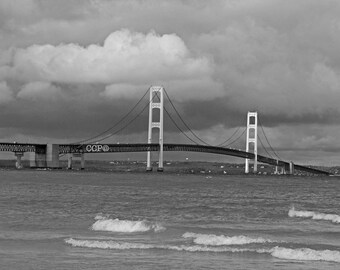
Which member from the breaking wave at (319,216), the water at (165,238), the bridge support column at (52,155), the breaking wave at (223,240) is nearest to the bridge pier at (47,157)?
the bridge support column at (52,155)

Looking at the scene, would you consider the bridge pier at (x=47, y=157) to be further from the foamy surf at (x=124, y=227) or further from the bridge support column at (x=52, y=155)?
the foamy surf at (x=124, y=227)

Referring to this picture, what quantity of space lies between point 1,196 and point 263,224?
85.3ft

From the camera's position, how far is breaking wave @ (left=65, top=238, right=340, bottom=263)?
23.1m

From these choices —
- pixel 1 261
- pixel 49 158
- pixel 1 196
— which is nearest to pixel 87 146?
pixel 49 158

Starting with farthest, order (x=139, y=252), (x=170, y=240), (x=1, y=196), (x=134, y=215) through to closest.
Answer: (x=1, y=196) → (x=134, y=215) → (x=170, y=240) → (x=139, y=252)

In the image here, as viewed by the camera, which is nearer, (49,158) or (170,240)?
(170,240)

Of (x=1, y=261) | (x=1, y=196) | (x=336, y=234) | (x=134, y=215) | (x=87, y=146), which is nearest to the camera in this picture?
(x=1, y=261)

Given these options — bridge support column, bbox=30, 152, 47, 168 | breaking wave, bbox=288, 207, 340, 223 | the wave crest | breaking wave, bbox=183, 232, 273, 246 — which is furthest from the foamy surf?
bridge support column, bbox=30, 152, 47, 168

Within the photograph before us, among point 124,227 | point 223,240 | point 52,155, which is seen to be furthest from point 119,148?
point 223,240

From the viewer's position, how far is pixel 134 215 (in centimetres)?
4138

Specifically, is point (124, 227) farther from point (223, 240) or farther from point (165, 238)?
point (223, 240)

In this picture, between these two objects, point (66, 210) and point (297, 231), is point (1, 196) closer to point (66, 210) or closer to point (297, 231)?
point (66, 210)

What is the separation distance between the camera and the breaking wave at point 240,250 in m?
23.1

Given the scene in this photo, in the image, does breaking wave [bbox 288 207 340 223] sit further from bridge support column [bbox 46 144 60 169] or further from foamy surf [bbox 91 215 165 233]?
bridge support column [bbox 46 144 60 169]
